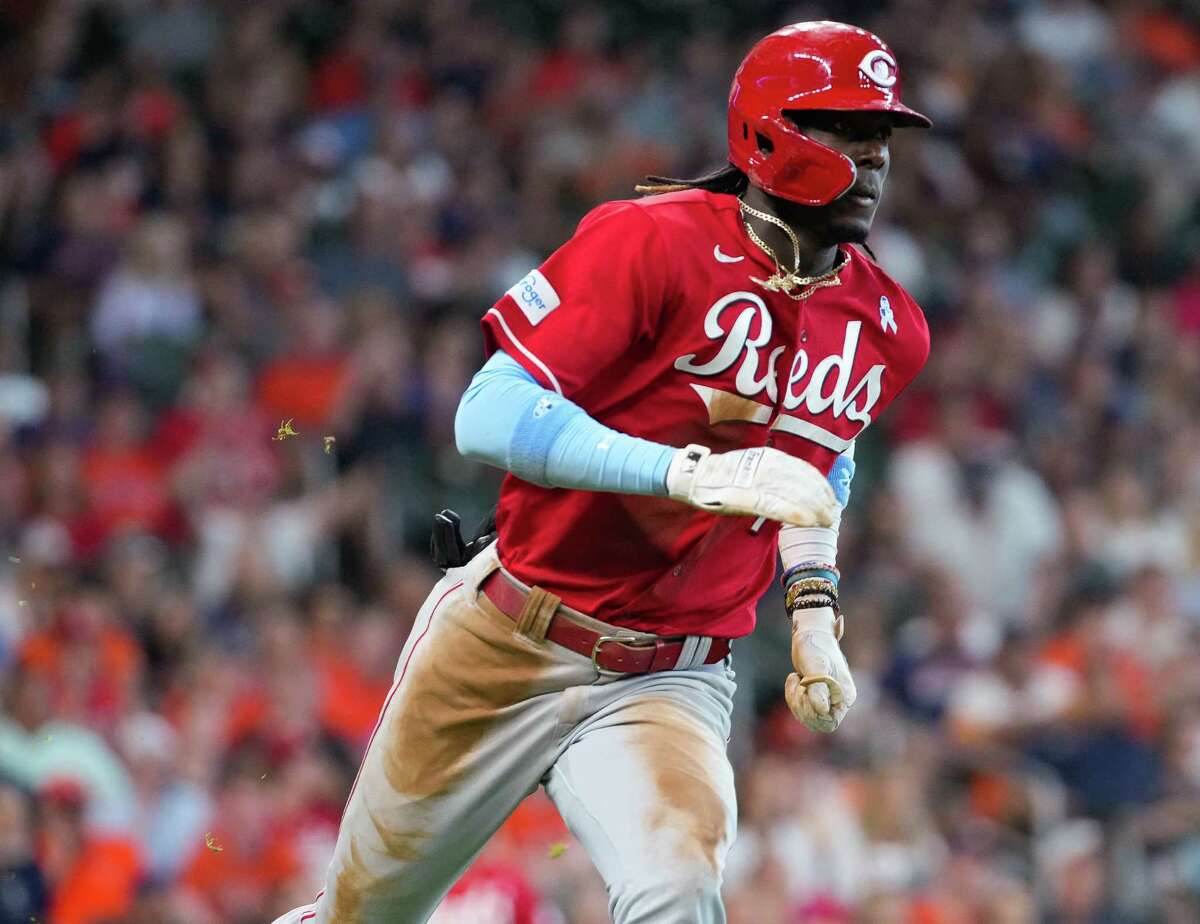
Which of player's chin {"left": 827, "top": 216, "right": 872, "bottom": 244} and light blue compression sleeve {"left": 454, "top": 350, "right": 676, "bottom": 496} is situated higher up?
player's chin {"left": 827, "top": 216, "right": 872, "bottom": 244}

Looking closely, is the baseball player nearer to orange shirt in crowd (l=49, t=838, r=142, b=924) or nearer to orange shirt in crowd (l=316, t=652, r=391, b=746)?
orange shirt in crowd (l=49, t=838, r=142, b=924)

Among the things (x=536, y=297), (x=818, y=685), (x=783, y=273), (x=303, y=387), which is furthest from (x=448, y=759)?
(x=303, y=387)

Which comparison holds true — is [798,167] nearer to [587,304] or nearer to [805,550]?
[587,304]

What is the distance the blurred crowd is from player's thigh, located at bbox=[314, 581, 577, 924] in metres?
2.05

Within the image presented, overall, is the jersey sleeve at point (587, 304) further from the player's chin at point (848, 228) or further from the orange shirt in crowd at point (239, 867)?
the orange shirt in crowd at point (239, 867)

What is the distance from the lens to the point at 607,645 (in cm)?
416

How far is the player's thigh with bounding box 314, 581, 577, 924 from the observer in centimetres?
423

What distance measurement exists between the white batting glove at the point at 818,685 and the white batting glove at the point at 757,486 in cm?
73

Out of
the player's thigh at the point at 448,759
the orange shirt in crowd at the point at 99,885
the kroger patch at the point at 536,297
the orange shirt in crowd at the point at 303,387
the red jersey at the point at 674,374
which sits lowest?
the orange shirt in crowd at the point at 99,885

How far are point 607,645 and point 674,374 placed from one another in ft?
1.94

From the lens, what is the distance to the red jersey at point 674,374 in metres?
3.96

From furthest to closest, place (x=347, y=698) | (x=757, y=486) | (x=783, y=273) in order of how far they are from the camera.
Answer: (x=347, y=698)
(x=783, y=273)
(x=757, y=486)

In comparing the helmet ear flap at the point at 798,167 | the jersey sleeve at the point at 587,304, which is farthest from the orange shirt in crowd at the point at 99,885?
the helmet ear flap at the point at 798,167

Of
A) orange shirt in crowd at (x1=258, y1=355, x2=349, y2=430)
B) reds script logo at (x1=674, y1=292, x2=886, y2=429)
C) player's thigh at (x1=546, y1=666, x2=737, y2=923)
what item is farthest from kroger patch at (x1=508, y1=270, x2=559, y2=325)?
orange shirt in crowd at (x1=258, y1=355, x2=349, y2=430)
